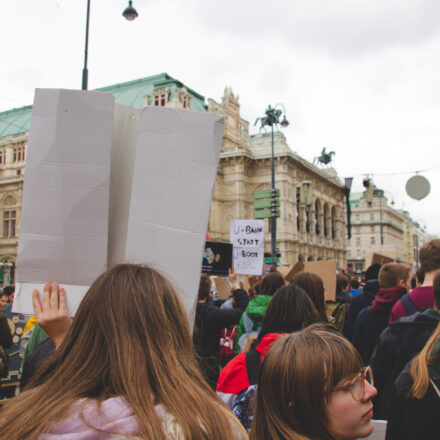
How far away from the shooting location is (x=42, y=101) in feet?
7.90

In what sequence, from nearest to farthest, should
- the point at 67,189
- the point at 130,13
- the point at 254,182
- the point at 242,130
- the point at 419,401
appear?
1. the point at 419,401
2. the point at 67,189
3. the point at 130,13
4. the point at 254,182
5. the point at 242,130

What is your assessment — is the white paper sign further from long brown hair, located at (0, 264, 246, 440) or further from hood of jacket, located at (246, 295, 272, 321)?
long brown hair, located at (0, 264, 246, 440)

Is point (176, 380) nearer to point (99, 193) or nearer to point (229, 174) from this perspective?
point (99, 193)

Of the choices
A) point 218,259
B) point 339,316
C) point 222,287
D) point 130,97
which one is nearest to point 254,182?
point 130,97

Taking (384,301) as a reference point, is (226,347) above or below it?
below

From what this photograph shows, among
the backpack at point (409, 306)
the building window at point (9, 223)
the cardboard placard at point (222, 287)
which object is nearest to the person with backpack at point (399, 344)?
the backpack at point (409, 306)

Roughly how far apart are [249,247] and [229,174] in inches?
1234

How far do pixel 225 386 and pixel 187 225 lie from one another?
3.59 ft

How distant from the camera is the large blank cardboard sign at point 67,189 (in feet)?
7.78

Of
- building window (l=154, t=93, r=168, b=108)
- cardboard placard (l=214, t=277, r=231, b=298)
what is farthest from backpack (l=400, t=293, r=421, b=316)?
building window (l=154, t=93, r=168, b=108)

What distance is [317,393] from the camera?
1.73 metres

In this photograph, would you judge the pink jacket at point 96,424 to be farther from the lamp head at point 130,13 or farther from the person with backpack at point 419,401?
the lamp head at point 130,13

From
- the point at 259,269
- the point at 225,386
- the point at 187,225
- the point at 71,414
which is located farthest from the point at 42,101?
the point at 259,269

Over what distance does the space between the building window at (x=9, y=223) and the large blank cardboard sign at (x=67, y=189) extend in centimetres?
4274
